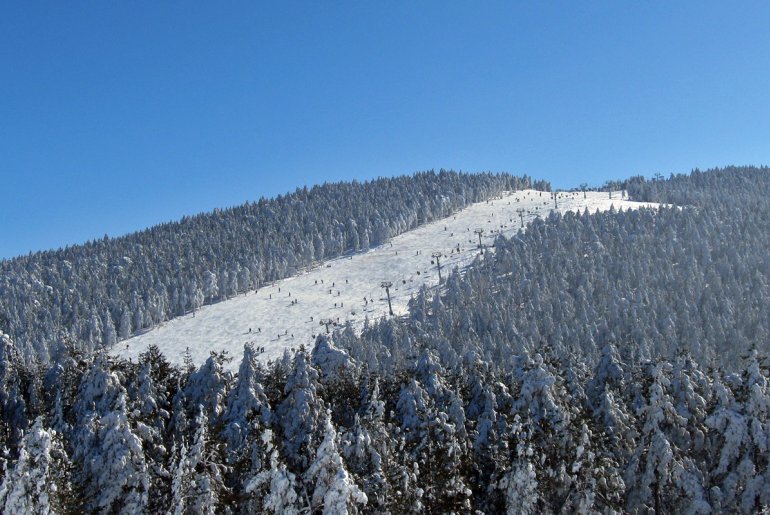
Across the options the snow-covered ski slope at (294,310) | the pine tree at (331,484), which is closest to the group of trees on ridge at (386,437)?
the pine tree at (331,484)

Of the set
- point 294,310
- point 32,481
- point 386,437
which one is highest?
point 294,310

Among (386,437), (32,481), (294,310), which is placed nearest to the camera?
(32,481)

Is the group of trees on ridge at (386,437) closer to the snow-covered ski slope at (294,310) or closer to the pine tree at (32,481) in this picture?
the pine tree at (32,481)

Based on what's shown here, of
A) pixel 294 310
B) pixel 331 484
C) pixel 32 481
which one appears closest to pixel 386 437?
pixel 331 484

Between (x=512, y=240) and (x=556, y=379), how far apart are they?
516 feet

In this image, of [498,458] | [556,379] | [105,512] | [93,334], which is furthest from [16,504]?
[93,334]

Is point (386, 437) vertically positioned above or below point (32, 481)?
below

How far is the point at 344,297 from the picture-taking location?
562ft

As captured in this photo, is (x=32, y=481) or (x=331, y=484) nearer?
(x=32, y=481)

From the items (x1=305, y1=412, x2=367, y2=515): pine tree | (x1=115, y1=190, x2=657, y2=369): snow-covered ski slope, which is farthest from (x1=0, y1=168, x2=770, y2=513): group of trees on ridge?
(x1=115, y1=190, x2=657, y2=369): snow-covered ski slope

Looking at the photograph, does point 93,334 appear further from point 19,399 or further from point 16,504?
point 16,504

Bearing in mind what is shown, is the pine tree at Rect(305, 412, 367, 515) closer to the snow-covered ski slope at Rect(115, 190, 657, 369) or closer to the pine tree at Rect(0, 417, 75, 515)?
the pine tree at Rect(0, 417, 75, 515)

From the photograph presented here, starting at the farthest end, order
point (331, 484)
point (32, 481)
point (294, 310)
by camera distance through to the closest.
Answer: point (294, 310) → point (331, 484) → point (32, 481)

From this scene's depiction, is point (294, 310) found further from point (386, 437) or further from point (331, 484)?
point (331, 484)
